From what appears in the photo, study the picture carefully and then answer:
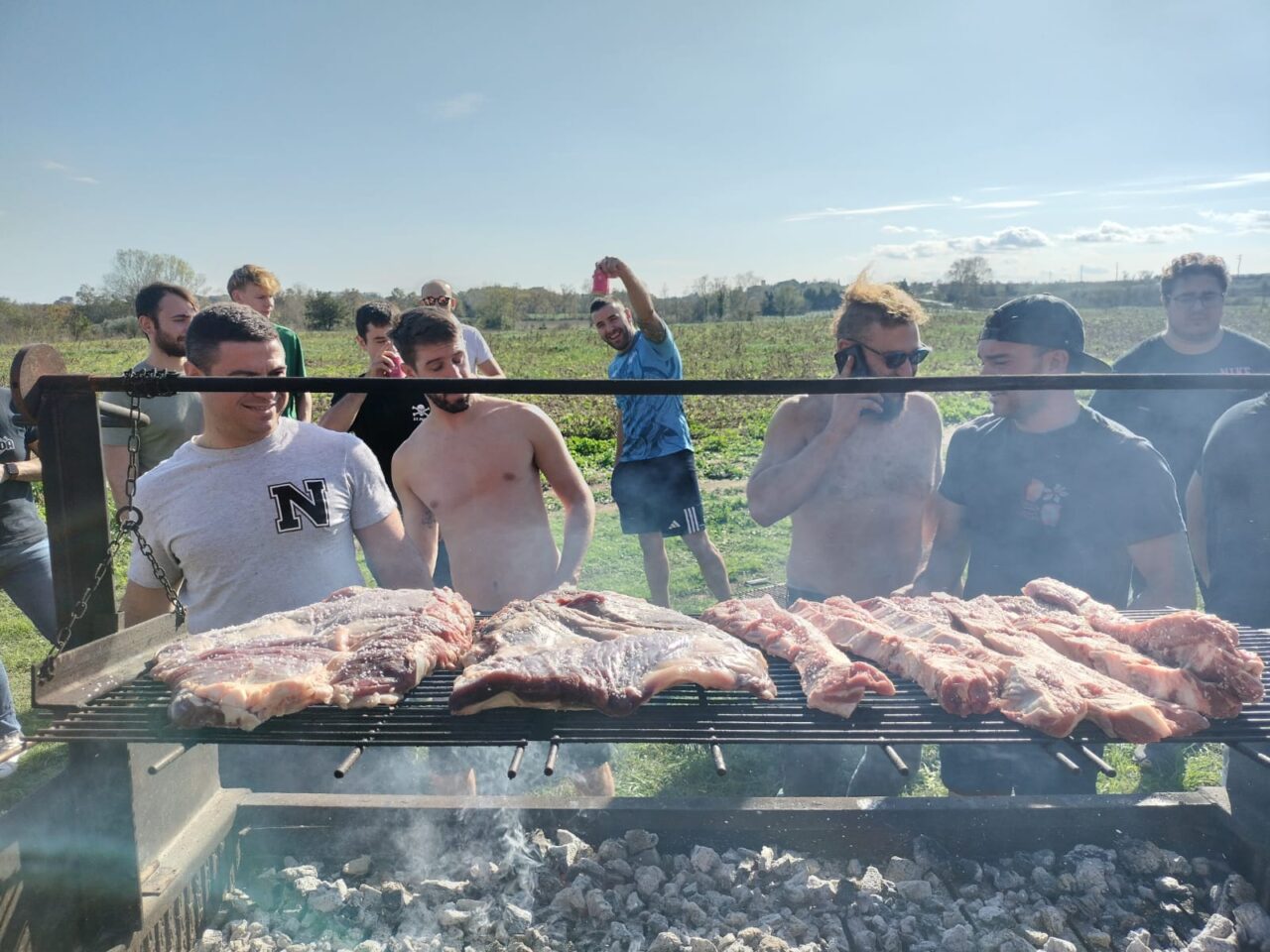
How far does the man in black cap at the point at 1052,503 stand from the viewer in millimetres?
3727

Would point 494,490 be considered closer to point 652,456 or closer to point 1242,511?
point 652,456

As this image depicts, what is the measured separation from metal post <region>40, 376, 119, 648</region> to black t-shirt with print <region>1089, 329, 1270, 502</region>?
5491 millimetres

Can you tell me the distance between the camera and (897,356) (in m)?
3.72

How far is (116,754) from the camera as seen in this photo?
2365 millimetres

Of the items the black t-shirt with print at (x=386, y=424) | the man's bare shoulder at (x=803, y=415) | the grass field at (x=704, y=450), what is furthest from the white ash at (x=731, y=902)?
the black t-shirt with print at (x=386, y=424)

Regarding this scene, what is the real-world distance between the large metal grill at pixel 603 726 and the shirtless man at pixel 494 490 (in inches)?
75.7

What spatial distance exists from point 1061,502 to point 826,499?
108 cm

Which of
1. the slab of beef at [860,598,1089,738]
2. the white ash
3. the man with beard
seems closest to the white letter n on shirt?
the white ash

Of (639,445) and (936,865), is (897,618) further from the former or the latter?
(639,445)

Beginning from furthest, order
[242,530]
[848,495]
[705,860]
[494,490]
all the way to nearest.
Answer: [494,490] → [848,495] → [242,530] → [705,860]

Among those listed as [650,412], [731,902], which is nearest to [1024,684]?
[731,902]

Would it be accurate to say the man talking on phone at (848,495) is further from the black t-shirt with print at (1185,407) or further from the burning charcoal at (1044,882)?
the black t-shirt with print at (1185,407)

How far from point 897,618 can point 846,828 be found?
2.68 feet

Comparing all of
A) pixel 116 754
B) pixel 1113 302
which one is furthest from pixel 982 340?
pixel 1113 302
